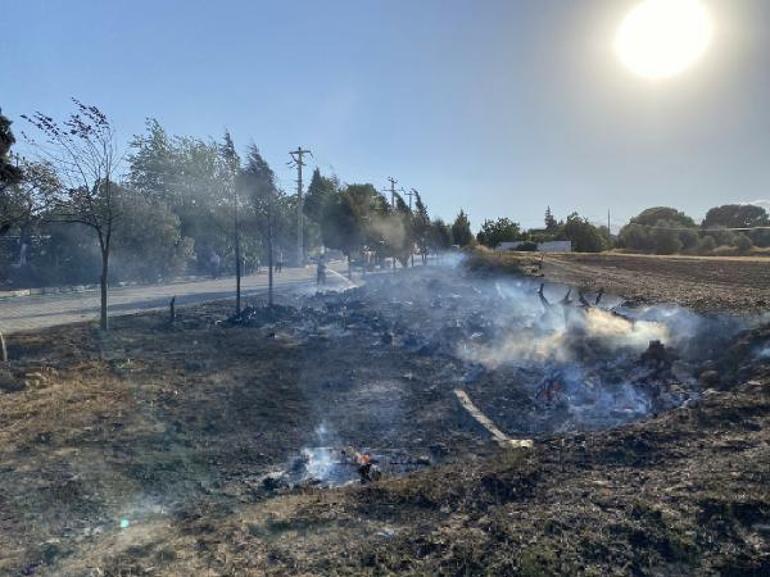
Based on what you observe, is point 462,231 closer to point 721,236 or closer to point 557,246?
point 557,246

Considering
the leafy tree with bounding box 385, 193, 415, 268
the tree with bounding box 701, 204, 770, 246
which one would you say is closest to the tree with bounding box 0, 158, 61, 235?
the leafy tree with bounding box 385, 193, 415, 268

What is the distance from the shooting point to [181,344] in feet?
40.6

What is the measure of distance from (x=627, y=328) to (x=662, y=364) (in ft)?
7.10

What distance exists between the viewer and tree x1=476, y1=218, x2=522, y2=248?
145ft

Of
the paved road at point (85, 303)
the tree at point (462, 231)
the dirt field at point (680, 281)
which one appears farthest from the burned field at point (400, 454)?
the tree at point (462, 231)

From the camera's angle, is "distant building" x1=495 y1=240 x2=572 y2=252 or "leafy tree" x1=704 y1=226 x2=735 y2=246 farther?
"leafy tree" x1=704 y1=226 x2=735 y2=246

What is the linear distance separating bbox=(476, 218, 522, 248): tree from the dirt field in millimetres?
13472

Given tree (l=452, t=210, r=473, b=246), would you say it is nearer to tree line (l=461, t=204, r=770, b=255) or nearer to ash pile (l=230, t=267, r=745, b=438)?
tree line (l=461, t=204, r=770, b=255)

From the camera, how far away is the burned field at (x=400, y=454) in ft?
12.6

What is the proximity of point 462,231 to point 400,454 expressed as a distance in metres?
35.4

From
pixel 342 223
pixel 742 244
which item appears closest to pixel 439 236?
pixel 342 223

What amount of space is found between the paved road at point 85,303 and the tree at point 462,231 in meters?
17.5

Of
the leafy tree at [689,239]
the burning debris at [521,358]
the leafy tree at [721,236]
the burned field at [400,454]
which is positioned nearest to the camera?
the burned field at [400,454]

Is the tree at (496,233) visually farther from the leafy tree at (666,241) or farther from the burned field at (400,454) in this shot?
the burned field at (400,454)
